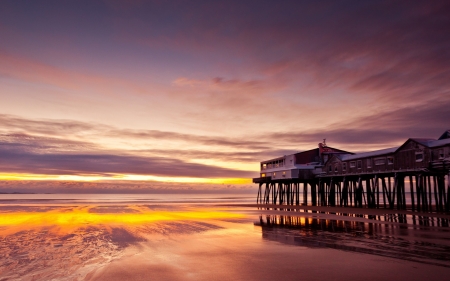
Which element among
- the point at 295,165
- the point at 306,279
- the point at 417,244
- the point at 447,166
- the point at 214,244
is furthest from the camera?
the point at 295,165

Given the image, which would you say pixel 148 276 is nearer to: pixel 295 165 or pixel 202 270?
pixel 202 270

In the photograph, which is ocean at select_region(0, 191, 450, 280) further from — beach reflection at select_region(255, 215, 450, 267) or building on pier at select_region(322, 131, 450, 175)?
building on pier at select_region(322, 131, 450, 175)

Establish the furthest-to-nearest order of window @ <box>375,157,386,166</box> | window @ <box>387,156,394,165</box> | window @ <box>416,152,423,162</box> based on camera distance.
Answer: window @ <box>375,157,386,166</box> → window @ <box>387,156,394,165</box> → window @ <box>416,152,423,162</box>

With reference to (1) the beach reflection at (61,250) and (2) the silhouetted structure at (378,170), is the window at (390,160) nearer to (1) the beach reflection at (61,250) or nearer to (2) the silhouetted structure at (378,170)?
(2) the silhouetted structure at (378,170)

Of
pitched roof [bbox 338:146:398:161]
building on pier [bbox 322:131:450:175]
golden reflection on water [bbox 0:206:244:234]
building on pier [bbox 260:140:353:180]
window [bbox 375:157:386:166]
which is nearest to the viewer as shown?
golden reflection on water [bbox 0:206:244:234]

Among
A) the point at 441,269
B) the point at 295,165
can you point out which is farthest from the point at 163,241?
the point at 295,165

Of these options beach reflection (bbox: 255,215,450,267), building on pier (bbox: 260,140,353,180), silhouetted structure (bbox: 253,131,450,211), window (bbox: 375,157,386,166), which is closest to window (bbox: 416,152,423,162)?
silhouetted structure (bbox: 253,131,450,211)

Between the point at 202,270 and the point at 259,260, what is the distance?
265 cm

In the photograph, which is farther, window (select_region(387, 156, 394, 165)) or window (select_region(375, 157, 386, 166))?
window (select_region(375, 157, 386, 166))

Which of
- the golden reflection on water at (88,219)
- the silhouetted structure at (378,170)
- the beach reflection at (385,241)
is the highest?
the silhouetted structure at (378,170)

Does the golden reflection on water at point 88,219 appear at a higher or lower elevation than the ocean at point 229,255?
lower

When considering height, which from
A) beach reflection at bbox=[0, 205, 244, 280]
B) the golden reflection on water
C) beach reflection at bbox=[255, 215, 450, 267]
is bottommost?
the golden reflection on water

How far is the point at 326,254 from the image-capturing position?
1504 centimetres

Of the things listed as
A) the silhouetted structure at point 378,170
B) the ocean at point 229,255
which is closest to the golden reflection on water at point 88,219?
the ocean at point 229,255
